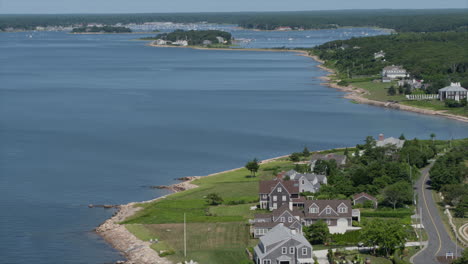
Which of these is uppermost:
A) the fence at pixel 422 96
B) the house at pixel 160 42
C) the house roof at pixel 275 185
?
the house roof at pixel 275 185

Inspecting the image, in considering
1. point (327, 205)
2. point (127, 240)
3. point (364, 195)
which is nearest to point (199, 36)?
point (364, 195)

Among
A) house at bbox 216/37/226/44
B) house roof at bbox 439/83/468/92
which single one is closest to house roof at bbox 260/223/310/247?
house roof at bbox 439/83/468/92

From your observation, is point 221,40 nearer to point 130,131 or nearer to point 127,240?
point 130,131

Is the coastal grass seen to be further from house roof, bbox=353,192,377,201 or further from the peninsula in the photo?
house roof, bbox=353,192,377,201

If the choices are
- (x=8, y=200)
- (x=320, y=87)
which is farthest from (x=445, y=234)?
(x=320, y=87)

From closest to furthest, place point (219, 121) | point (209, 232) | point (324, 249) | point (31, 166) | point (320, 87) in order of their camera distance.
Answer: point (324, 249), point (209, 232), point (31, 166), point (219, 121), point (320, 87)

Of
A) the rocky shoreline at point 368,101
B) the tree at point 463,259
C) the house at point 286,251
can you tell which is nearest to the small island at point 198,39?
the rocky shoreline at point 368,101

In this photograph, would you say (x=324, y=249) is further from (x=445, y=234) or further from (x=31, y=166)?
(x=31, y=166)

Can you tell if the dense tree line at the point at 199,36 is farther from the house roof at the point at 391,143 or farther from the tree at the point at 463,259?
the tree at the point at 463,259
